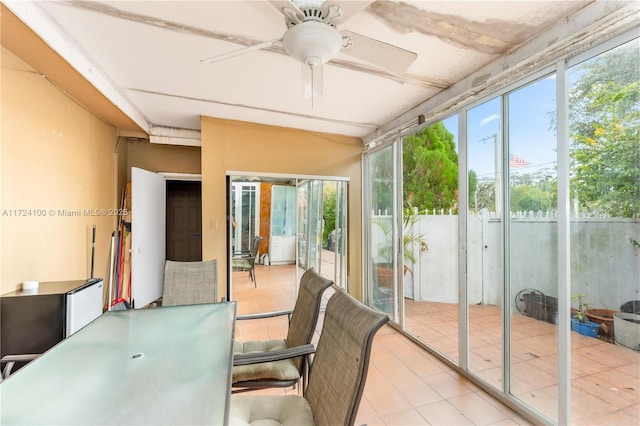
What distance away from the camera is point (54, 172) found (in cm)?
256

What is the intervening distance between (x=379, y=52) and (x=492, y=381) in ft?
8.33

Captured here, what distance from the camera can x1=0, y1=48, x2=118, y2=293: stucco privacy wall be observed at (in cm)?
205

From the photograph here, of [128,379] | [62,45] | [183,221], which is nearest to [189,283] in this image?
[128,379]

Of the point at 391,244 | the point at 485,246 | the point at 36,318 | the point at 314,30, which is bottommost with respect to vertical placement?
the point at 36,318

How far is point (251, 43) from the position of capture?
6.40 feet

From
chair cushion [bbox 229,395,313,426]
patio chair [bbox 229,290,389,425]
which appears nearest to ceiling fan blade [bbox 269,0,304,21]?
patio chair [bbox 229,290,389,425]

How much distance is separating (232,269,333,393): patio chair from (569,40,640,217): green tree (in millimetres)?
1660

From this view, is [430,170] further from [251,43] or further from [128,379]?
[128,379]

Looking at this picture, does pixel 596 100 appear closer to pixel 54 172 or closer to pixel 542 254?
pixel 542 254

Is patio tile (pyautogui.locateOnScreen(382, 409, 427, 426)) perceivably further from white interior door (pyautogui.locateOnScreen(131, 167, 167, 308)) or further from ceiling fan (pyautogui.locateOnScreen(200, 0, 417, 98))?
white interior door (pyautogui.locateOnScreen(131, 167, 167, 308))

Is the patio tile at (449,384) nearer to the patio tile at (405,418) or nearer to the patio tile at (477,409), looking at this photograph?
the patio tile at (477,409)

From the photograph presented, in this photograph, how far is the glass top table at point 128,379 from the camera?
38.7 inches

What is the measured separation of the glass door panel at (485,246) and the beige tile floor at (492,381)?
1 cm

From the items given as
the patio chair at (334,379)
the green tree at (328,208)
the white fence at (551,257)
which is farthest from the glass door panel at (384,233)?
the patio chair at (334,379)
